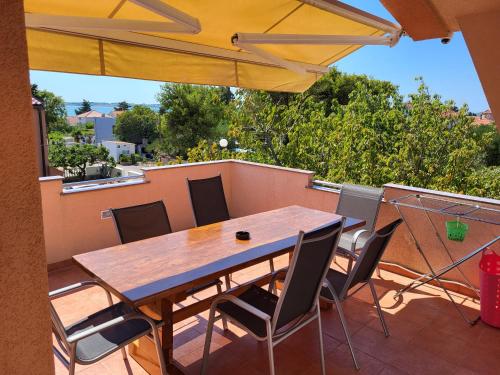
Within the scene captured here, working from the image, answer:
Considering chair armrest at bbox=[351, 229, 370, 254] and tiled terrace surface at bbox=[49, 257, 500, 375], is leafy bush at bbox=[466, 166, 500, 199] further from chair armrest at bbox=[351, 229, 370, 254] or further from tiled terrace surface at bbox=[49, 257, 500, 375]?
chair armrest at bbox=[351, 229, 370, 254]

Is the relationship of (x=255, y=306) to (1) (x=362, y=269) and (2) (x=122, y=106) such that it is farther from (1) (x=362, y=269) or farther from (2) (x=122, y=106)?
(2) (x=122, y=106)

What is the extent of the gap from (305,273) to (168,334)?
1.19m

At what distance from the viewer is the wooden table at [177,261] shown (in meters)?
2.42

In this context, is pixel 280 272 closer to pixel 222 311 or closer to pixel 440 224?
pixel 222 311

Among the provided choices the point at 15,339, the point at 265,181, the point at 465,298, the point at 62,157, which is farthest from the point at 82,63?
the point at 62,157

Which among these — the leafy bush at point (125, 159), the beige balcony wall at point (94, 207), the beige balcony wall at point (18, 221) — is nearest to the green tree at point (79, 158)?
the leafy bush at point (125, 159)

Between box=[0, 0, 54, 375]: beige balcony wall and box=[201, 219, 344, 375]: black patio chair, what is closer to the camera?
box=[0, 0, 54, 375]: beige balcony wall

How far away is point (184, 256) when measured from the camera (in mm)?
2924

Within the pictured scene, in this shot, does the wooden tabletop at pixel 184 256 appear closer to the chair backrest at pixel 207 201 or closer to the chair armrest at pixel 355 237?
the chair armrest at pixel 355 237

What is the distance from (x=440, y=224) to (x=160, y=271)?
3.32 m

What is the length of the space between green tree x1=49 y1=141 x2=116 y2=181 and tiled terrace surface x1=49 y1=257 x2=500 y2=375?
2486 cm

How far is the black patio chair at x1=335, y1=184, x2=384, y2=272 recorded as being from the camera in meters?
4.41

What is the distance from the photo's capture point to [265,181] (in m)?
6.47

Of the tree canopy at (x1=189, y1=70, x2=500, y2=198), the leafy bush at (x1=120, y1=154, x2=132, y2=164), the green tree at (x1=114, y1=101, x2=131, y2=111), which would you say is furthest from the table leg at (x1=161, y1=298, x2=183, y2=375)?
the green tree at (x1=114, y1=101, x2=131, y2=111)
